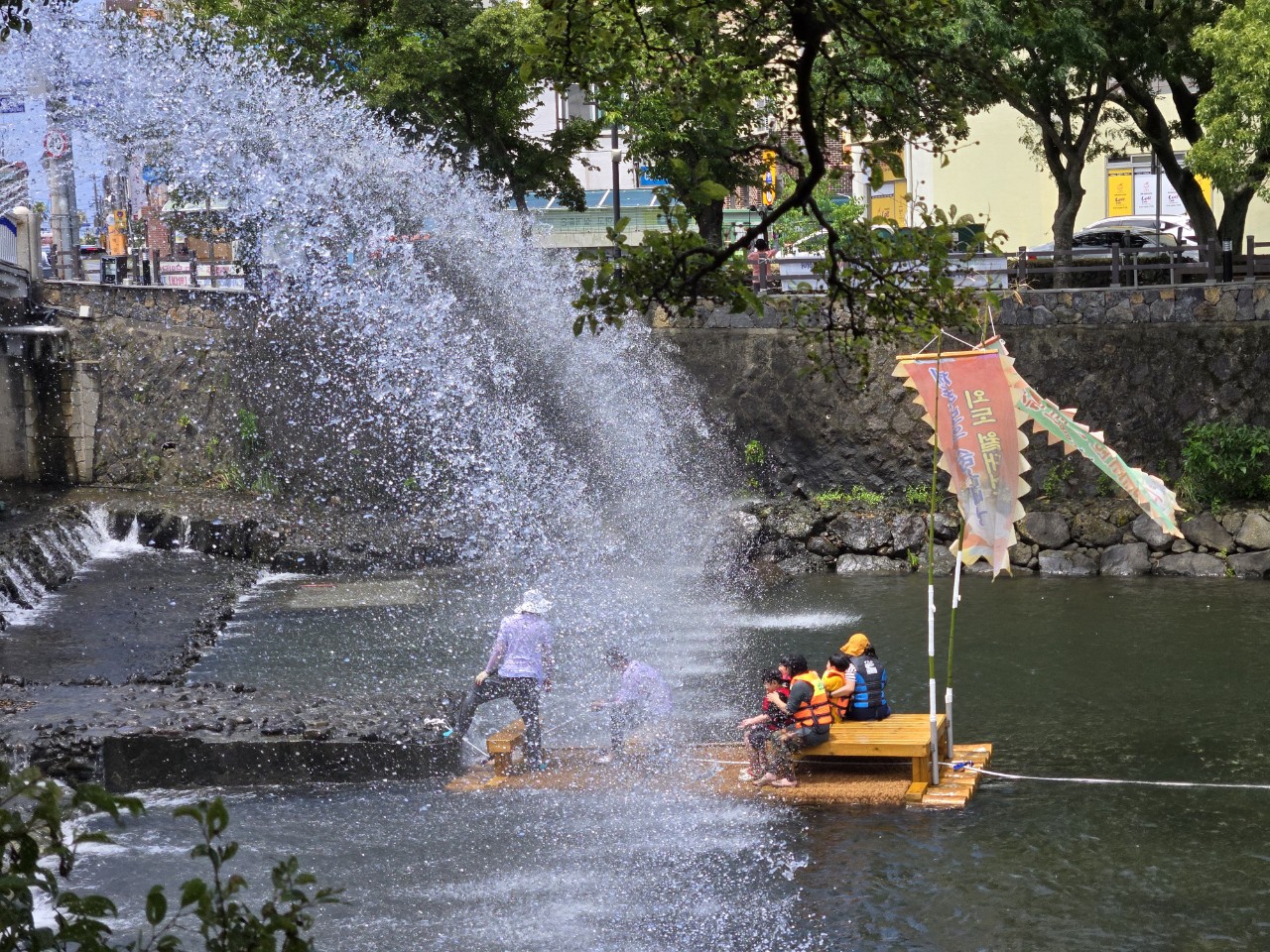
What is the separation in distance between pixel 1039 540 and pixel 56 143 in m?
19.8

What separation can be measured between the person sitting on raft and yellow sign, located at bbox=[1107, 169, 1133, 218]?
32.1 m

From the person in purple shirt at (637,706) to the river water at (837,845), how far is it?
0.76 meters

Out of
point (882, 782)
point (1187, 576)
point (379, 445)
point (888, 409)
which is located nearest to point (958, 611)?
point (1187, 576)

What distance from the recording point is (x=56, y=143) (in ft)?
92.0

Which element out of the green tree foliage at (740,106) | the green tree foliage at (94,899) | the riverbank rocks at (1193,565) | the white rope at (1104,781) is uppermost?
the green tree foliage at (740,106)

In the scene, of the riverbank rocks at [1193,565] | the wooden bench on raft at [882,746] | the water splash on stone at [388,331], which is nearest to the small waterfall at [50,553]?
the water splash on stone at [388,331]

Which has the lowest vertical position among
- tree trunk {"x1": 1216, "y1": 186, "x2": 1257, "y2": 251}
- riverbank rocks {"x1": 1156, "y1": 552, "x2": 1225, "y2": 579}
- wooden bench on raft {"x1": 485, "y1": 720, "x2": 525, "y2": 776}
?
riverbank rocks {"x1": 1156, "y1": 552, "x2": 1225, "y2": 579}

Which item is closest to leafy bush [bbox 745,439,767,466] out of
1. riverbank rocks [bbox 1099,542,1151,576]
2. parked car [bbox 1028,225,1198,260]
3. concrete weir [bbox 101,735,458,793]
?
riverbank rocks [bbox 1099,542,1151,576]

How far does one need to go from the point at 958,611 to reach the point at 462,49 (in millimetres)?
16359

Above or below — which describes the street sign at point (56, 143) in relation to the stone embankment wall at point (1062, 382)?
above

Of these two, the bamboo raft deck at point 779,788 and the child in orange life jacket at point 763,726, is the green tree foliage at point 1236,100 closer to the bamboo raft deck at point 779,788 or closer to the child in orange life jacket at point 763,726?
the bamboo raft deck at point 779,788

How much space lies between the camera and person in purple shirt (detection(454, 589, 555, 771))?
41.5 ft

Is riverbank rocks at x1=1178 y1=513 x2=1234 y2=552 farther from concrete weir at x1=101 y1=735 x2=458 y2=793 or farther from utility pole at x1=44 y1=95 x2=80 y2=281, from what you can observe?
utility pole at x1=44 y1=95 x2=80 y2=281

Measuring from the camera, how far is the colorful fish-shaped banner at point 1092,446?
39.2ft
